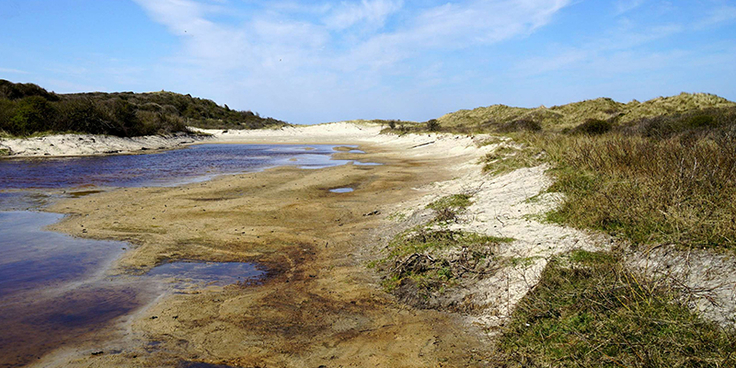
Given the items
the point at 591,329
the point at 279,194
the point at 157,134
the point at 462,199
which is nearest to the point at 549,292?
the point at 591,329

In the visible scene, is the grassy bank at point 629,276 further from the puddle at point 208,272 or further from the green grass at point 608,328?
the puddle at point 208,272

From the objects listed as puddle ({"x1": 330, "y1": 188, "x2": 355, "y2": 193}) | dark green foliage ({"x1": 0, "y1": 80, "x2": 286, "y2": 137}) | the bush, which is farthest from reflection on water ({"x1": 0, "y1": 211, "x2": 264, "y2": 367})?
dark green foliage ({"x1": 0, "y1": 80, "x2": 286, "y2": 137})

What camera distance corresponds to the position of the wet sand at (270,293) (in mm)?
3928

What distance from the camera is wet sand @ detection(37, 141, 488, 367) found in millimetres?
3928

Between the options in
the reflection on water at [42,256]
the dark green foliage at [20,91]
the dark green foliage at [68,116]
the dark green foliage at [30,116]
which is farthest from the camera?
the dark green foliage at [20,91]

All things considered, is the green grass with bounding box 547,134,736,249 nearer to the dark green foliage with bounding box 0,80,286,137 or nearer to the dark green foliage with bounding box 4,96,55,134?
the dark green foliage with bounding box 4,96,55,134

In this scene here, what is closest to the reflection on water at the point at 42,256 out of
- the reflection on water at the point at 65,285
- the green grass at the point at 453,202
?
the reflection on water at the point at 65,285

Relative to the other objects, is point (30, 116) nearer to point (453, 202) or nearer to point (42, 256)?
point (42, 256)

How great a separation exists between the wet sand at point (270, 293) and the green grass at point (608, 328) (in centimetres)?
51

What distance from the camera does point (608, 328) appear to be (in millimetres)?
3295

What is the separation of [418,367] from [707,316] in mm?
2302

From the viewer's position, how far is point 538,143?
12758 mm

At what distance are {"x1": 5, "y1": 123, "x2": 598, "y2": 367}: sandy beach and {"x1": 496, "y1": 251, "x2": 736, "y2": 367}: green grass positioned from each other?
15.3 inches

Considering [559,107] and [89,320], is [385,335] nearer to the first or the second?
[89,320]
